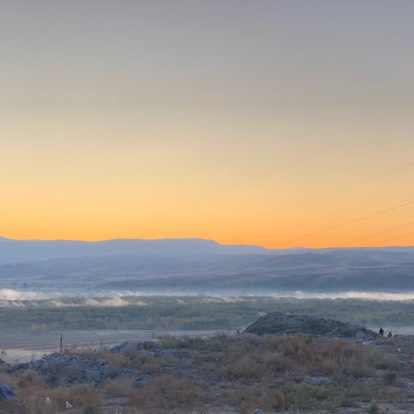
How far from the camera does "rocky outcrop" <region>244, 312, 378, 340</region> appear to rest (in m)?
40.6

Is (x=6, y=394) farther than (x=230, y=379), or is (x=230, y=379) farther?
(x=230, y=379)

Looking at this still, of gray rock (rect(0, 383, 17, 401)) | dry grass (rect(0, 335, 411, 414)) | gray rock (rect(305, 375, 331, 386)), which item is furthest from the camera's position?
gray rock (rect(305, 375, 331, 386))

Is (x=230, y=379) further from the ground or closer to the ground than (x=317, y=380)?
closer to the ground

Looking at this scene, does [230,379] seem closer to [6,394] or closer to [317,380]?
[317,380]

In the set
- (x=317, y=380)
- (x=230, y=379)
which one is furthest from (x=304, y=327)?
(x=317, y=380)

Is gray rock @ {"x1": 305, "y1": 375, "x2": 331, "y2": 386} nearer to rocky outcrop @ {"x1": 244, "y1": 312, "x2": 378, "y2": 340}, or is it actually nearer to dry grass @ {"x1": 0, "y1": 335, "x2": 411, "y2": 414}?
dry grass @ {"x1": 0, "y1": 335, "x2": 411, "y2": 414}

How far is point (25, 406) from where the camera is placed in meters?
21.5

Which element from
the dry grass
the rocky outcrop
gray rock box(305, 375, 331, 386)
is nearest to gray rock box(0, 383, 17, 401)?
the dry grass

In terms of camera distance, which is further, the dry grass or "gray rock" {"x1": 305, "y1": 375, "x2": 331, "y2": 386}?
"gray rock" {"x1": 305, "y1": 375, "x2": 331, "y2": 386}

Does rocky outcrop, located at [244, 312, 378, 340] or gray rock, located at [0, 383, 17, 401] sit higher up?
rocky outcrop, located at [244, 312, 378, 340]

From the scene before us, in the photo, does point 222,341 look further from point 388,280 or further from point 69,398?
point 388,280

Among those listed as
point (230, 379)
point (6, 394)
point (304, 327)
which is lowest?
point (230, 379)

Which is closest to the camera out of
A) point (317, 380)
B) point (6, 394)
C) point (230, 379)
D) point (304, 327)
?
point (6, 394)

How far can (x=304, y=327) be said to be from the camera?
41.5m
